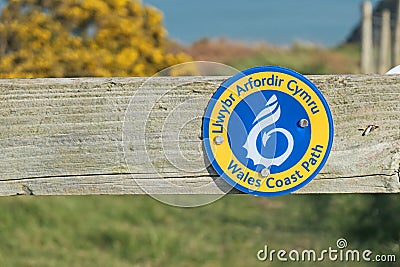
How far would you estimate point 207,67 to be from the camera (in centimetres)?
149

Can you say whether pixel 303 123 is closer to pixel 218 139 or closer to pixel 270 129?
pixel 270 129

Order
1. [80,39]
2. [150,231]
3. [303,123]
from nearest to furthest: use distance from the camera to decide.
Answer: [303,123], [150,231], [80,39]

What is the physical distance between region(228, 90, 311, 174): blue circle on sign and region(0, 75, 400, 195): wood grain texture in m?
0.08

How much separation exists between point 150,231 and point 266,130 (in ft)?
8.71

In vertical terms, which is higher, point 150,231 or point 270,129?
point 150,231

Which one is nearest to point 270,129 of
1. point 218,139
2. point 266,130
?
point 266,130

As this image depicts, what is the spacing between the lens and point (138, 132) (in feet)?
4.62

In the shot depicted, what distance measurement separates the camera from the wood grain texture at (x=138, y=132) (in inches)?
55.3

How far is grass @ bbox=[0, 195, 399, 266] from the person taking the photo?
140 inches

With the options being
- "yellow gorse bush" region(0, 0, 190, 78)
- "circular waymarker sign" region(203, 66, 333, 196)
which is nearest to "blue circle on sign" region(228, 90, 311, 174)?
"circular waymarker sign" region(203, 66, 333, 196)

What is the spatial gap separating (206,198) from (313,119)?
29 centimetres

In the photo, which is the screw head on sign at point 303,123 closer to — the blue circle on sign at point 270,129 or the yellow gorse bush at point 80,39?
the blue circle on sign at point 270,129

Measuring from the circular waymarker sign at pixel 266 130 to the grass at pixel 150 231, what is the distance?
5.84 feet

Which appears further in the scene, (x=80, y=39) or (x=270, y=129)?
(x=80, y=39)
